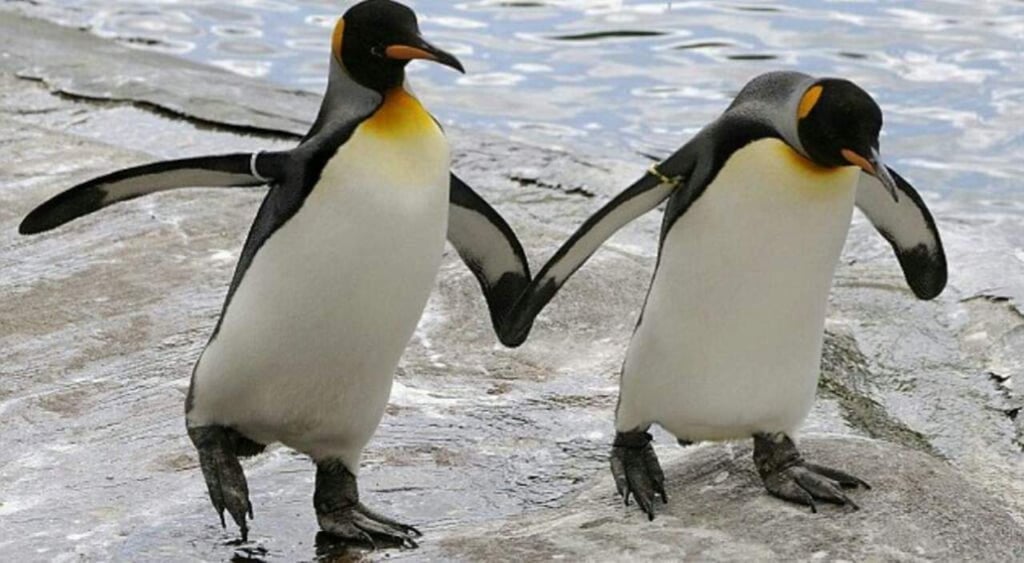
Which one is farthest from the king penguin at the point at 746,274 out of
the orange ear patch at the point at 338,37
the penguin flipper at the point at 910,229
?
the orange ear patch at the point at 338,37

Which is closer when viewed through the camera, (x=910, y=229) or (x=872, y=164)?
(x=872, y=164)

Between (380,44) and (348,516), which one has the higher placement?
(380,44)

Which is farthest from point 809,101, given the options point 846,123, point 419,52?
point 419,52

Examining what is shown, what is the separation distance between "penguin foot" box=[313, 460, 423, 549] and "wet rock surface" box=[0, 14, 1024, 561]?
40 millimetres

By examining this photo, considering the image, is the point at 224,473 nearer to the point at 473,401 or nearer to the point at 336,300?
the point at 336,300

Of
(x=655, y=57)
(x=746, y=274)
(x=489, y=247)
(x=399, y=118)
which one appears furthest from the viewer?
(x=655, y=57)

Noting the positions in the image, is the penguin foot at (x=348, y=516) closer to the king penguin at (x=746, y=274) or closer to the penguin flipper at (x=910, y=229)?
the king penguin at (x=746, y=274)

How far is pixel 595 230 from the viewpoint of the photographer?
11.5 feet

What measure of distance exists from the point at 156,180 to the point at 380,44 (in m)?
0.49

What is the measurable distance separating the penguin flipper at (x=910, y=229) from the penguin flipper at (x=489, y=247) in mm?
714

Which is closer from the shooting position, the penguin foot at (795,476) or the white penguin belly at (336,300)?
the white penguin belly at (336,300)

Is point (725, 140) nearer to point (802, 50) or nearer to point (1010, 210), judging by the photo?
point (1010, 210)

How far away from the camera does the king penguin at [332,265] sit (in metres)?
3.15

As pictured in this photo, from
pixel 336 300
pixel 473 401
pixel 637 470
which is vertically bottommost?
pixel 473 401
